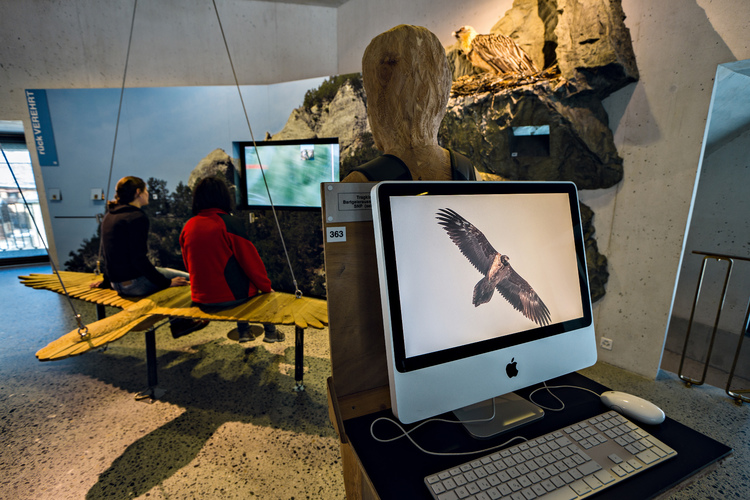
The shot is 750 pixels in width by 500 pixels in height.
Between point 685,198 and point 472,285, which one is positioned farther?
point 685,198

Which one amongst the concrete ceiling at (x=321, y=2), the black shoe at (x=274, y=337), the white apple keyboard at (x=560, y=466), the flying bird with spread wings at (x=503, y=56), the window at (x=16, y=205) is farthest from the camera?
the window at (x=16, y=205)

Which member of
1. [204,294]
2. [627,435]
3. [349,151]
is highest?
[349,151]

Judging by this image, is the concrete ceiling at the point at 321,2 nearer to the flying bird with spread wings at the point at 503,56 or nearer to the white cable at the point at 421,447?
the flying bird with spread wings at the point at 503,56

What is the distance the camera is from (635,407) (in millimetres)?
796

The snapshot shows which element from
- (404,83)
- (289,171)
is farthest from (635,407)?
(289,171)

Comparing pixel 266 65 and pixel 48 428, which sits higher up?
pixel 266 65

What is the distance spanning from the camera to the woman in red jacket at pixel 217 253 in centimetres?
209

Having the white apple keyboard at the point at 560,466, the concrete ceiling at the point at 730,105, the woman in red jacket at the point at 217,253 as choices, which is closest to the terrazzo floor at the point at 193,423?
the woman in red jacket at the point at 217,253

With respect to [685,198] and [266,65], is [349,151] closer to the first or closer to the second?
[266,65]

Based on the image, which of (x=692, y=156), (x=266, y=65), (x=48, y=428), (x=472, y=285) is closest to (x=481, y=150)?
(x=692, y=156)

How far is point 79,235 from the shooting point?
4.09 m

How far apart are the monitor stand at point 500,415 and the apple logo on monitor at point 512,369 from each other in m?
0.11

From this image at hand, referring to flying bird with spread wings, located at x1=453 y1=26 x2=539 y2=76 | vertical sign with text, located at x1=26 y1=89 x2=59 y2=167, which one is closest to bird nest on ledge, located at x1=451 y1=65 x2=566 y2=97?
flying bird with spread wings, located at x1=453 y1=26 x2=539 y2=76

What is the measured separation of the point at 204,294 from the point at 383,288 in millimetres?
1871
